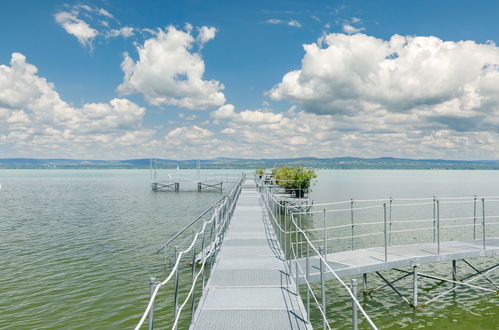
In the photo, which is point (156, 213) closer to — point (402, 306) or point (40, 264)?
point (40, 264)

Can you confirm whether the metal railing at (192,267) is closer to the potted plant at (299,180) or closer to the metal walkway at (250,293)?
the metal walkway at (250,293)

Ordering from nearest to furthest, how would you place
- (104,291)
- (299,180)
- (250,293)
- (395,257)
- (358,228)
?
(250,293) < (395,257) < (104,291) < (358,228) < (299,180)

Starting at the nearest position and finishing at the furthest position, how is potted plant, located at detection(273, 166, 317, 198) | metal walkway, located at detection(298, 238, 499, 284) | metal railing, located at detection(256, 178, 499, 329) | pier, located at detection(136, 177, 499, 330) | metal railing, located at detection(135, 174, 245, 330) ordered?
metal railing, located at detection(135, 174, 245, 330)
pier, located at detection(136, 177, 499, 330)
metal walkway, located at detection(298, 238, 499, 284)
metal railing, located at detection(256, 178, 499, 329)
potted plant, located at detection(273, 166, 317, 198)

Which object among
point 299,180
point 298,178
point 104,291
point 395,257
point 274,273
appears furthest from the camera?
point 298,178

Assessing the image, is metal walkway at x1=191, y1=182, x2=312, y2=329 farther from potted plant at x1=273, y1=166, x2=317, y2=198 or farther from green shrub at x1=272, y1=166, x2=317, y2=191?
green shrub at x1=272, y1=166, x2=317, y2=191

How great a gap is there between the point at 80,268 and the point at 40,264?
2113 mm

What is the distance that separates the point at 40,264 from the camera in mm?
16172

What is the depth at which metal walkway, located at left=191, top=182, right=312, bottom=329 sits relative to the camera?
595cm

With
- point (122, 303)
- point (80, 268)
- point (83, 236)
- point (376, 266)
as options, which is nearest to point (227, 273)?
point (376, 266)

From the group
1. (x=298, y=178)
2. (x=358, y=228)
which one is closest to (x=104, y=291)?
(x=358, y=228)

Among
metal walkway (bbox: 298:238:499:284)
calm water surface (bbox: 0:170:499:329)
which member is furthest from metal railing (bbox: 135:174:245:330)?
metal walkway (bbox: 298:238:499:284)

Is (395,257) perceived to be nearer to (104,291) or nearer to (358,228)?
(104,291)

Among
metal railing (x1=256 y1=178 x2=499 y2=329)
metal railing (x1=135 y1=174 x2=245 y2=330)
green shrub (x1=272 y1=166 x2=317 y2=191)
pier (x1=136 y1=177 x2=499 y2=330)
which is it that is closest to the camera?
metal railing (x1=135 y1=174 x2=245 y2=330)

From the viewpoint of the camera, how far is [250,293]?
724cm
